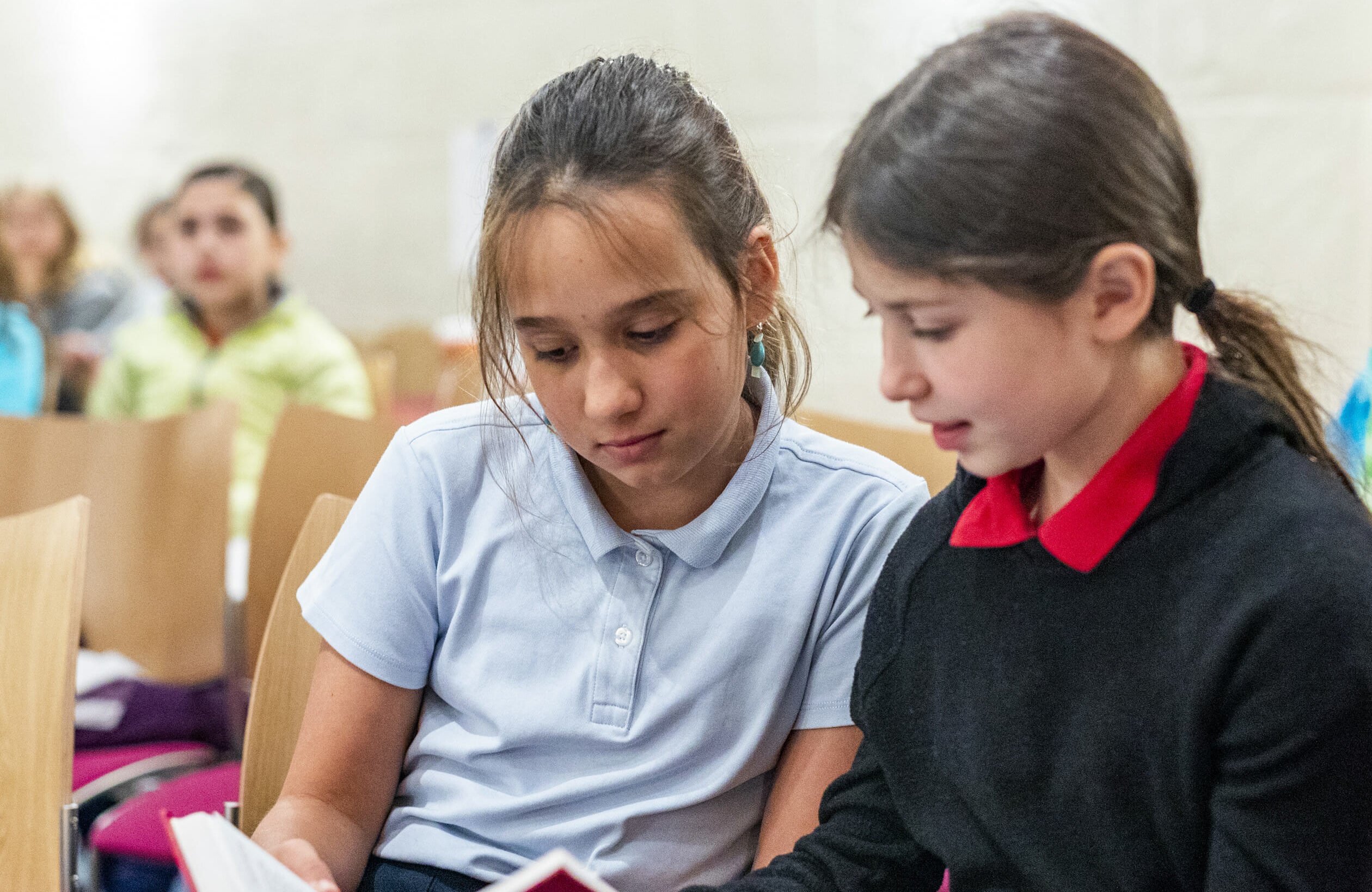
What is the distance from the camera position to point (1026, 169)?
2.13ft

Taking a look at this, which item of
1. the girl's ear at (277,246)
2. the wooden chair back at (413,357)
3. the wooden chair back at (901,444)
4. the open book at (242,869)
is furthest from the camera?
the wooden chair back at (413,357)

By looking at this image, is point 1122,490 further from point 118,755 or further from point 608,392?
point 118,755

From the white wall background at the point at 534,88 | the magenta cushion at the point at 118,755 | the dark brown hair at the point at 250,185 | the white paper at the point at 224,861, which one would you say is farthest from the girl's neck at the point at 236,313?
the white paper at the point at 224,861

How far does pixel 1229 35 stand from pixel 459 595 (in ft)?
7.46

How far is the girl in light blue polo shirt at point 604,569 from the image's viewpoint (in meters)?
0.86

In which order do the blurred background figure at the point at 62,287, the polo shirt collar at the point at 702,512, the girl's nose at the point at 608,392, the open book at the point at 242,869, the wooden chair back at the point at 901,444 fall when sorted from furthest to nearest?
the blurred background figure at the point at 62,287 → the wooden chair back at the point at 901,444 → the polo shirt collar at the point at 702,512 → the girl's nose at the point at 608,392 → the open book at the point at 242,869

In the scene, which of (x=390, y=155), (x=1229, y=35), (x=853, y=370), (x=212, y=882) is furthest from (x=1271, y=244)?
(x=390, y=155)

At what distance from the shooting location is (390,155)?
487cm

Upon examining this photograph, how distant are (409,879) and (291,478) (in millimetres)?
853

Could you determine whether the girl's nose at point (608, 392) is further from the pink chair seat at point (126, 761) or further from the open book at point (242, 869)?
the pink chair seat at point (126, 761)

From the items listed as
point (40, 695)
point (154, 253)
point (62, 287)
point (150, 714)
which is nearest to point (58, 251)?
point (62, 287)

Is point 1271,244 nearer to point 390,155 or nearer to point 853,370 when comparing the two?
point 853,370

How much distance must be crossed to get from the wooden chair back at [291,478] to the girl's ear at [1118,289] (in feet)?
3.41

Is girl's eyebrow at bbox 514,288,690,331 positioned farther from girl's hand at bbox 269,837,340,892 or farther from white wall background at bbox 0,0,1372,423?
girl's hand at bbox 269,837,340,892
